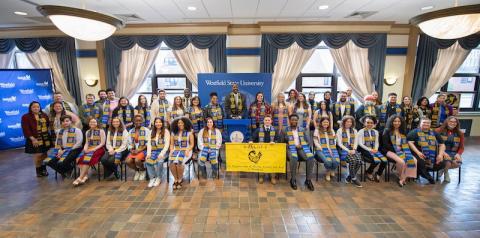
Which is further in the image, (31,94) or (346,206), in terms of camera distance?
(31,94)

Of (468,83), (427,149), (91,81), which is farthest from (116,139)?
(468,83)

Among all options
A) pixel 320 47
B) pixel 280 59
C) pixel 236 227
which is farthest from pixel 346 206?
pixel 320 47

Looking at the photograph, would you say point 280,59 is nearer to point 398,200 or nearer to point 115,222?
point 398,200

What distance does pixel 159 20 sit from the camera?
5.57 metres

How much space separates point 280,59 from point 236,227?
187 inches

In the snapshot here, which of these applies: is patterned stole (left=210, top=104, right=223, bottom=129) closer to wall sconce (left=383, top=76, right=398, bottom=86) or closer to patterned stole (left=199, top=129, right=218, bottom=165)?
patterned stole (left=199, top=129, right=218, bottom=165)

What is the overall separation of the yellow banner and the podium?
123 cm

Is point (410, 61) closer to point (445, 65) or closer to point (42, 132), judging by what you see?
point (445, 65)

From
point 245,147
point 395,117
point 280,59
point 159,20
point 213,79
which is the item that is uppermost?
point 159,20

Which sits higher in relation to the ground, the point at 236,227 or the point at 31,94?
the point at 31,94

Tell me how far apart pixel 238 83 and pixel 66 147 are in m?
3.56

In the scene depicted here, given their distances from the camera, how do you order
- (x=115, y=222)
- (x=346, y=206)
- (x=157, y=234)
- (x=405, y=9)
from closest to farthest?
(x=157, y=234) < (x=115, y=222) < (x=346, y=206) < (x=405, y=9)

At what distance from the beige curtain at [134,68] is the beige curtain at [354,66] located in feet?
16.8

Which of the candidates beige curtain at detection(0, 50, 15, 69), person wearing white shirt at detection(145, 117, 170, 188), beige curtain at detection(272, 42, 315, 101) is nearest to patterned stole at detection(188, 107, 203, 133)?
Answer: person wearing white shirt at detection(145, 117, 170, 188)
